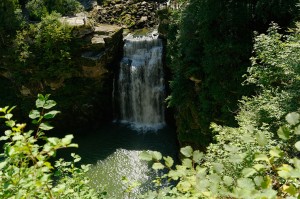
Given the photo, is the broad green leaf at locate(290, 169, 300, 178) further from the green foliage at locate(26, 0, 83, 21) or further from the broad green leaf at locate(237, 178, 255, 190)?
the green foliage at locate(26, 0, 83, 21)

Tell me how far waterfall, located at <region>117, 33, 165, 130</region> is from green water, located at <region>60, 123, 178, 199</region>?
3.62 ft

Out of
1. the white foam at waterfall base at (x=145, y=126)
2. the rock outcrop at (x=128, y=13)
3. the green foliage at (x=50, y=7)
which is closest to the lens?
the white foam at waterfall base at (x=145, y=126)

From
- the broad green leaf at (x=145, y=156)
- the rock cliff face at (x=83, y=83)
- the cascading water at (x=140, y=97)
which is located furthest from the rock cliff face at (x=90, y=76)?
the broad green leaf at (x=145, y=156)

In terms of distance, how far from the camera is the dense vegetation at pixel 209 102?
2.30 meters

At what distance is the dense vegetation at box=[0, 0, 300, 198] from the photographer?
2299mm

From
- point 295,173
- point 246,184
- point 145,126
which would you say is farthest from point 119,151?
point 295,173

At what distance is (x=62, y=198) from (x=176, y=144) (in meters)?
14.2

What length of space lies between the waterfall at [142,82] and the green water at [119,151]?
43.4 inches

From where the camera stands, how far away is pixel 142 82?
64.3ft

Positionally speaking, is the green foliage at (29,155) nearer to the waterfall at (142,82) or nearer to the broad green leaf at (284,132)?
the broad green leaf at (284,132)

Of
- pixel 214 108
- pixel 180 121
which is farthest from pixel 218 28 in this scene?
pixel 180 121

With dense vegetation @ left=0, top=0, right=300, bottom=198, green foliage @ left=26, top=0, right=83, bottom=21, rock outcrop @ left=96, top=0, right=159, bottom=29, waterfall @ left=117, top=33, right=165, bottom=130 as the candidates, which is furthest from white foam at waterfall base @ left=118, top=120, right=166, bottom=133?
green foliage @ left=26, top=0, right=83, bottom=21

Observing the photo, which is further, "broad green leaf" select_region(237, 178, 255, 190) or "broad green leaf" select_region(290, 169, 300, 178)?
"broad green leaf" select_region(237, 178, 255, 190)

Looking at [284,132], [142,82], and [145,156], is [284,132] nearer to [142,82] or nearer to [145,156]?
[145,156]
